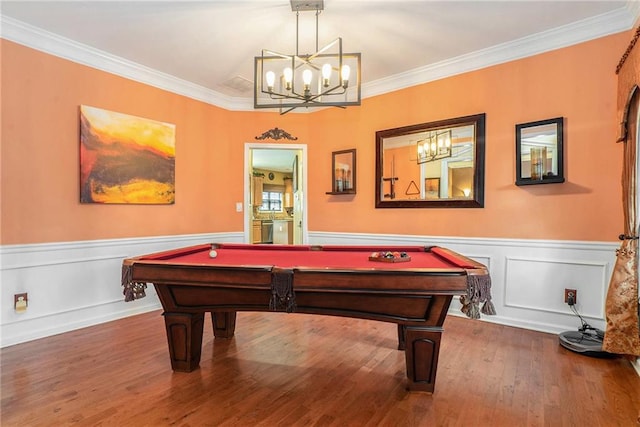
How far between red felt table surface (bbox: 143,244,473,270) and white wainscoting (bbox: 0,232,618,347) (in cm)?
118

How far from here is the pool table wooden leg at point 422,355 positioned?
6.57 feet

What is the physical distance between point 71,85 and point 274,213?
749cm

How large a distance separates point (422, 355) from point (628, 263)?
1.75 m

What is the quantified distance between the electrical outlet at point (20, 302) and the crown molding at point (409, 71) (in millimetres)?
2276

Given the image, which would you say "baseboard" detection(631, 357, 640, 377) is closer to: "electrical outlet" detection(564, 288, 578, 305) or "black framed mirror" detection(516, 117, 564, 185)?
"electrical outlet" detection(564, 288, 578, 305)

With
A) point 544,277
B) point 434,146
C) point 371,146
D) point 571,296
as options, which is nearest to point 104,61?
point 371,146

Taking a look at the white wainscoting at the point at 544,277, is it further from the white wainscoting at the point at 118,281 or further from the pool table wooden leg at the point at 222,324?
the pool table wooden leg at the point at 222,324

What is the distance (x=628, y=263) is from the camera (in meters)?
2.39

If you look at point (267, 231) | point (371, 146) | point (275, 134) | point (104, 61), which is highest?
point (104, 61)

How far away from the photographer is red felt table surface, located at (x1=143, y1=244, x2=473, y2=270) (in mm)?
2109

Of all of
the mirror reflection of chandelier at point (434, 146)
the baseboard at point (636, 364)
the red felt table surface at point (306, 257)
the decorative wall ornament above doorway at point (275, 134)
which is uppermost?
the decorative wall ornament above doorway at point (275, 134)

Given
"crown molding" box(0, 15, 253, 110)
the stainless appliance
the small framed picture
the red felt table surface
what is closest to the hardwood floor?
the red felt table surface

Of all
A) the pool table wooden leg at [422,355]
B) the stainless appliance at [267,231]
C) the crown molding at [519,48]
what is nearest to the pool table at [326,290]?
the pool table wooden leg at [422,355]

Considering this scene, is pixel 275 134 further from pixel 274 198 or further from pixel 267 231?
pixel 274 198
